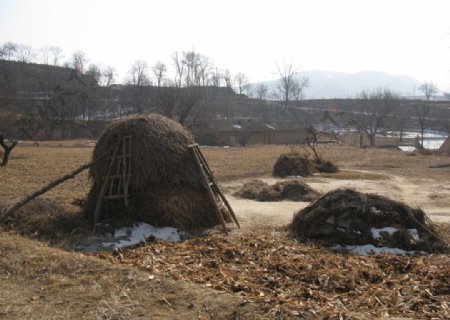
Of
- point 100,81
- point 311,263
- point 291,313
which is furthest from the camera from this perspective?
point 100,81

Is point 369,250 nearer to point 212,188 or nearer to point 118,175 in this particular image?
point 212,188

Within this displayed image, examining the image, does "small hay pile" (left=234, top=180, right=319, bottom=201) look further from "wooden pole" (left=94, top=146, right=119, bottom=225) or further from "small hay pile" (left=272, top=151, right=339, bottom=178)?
"small hay pile" (left=272, top=151, right=339, bottom=178)

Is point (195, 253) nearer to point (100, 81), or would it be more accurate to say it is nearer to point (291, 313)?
point (291, 313)

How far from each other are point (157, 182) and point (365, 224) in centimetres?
442

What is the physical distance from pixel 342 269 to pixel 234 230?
3.61 m

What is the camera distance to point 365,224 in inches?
376

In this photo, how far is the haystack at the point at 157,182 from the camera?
33.9ft

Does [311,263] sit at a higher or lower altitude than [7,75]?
lower

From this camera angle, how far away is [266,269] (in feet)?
24.5

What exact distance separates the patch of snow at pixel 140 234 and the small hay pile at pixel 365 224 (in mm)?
2585

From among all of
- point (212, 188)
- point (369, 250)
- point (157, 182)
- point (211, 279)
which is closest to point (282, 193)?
point (212, 188)

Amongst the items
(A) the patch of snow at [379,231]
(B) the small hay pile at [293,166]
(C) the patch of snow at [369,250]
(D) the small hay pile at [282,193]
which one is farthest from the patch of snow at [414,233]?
(B) the small hay pile at [293,166]

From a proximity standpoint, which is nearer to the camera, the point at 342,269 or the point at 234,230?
the point at 342,269

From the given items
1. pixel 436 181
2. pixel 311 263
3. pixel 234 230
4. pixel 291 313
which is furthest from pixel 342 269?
pixel 436 181
